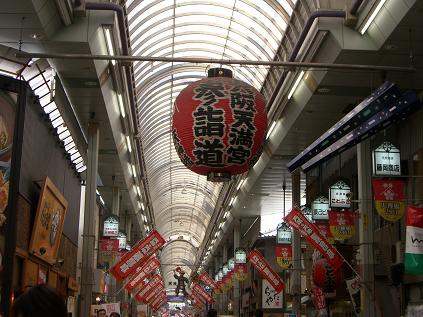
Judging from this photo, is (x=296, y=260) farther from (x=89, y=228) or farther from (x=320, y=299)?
(x=89, y=228)

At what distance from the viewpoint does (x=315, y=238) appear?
16031 mm

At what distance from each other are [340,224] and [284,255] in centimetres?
805

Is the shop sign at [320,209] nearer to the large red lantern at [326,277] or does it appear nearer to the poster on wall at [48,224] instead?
the large red lantern at [326,277]

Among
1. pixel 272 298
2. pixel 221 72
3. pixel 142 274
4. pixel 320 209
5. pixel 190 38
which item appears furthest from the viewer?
pixel 142 274

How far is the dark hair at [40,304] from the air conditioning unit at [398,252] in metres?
13.2

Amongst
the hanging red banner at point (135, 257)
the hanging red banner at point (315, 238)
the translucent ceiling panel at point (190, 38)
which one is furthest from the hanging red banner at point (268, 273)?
the hanging red banner at point (315, 238)

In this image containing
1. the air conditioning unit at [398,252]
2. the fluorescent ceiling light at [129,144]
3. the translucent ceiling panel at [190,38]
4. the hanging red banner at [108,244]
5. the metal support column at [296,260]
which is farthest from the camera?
the hanging red banner at [108,244]

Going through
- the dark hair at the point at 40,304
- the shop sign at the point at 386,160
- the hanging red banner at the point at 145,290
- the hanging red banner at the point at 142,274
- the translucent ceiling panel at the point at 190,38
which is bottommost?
the dark hair at the point at 40,304

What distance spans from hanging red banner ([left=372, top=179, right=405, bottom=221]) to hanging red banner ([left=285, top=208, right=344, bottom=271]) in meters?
2.60

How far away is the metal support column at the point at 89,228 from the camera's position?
15906mm

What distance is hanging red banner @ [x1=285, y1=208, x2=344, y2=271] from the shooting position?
1574 centimetres

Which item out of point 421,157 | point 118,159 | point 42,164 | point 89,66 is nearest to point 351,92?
point 421,157

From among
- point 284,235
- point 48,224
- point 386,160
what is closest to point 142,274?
point 284,235

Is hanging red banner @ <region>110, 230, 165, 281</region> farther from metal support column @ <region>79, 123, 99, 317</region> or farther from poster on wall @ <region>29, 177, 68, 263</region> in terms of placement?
poster on wall @ <region>29, 177, 68, 263</region>
